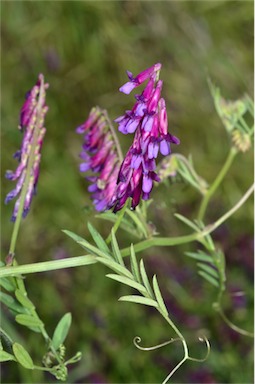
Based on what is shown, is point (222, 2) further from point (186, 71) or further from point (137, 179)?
point (137, 179)

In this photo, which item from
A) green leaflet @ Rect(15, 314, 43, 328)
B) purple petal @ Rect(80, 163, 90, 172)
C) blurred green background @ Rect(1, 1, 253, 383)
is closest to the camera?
green leaflet @ Rect(15, 314, 43, 328)

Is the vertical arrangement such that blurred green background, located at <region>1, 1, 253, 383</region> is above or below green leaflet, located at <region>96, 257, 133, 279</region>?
above

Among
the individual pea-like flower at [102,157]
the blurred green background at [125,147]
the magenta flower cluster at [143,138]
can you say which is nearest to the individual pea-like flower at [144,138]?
the magenta flower cluster at [143,138]

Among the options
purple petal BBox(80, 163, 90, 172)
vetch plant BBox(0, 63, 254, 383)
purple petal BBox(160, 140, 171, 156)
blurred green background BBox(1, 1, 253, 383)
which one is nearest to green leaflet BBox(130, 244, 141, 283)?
vetch plant BBox(0, 63, 254, 383)

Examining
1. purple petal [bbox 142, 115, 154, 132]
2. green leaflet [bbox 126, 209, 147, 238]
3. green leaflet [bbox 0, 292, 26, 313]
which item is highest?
purple petal [bbox 142, 115, 154, 132]

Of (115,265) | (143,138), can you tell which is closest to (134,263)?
(115,265)

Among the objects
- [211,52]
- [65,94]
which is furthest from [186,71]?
[65,94]

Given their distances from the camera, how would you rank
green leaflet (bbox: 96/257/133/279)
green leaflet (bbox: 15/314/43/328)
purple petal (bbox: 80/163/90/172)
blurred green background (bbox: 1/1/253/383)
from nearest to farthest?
1. green leaflet (bbox: 96/257/133/279)
2. green leaflet (bbox: 15/314/43/328)
3. purple petal (bbox: 80/163/90/172)
4. blurred green background (bbox: 1/1/253/383)

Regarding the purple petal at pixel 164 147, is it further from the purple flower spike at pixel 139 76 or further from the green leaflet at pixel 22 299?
the green leaflet at pixel 22 299

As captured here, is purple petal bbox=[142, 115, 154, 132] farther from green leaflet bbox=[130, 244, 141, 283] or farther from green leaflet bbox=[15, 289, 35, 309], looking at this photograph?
green leaflet bbox=[15, 289, 35, 309]
